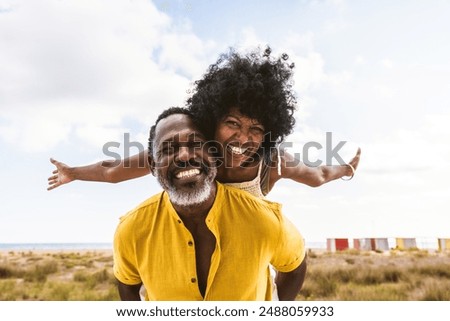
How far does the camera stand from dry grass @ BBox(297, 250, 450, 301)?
833 cm

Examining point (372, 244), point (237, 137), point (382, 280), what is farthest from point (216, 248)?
point (372, 244)

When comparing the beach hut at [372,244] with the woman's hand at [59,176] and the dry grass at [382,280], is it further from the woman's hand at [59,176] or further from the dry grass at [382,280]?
the woman's hand at [59,176]

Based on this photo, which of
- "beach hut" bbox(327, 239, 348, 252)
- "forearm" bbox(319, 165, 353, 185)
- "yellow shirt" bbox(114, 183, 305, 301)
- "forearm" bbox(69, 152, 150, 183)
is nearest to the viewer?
"yellow shirt" bbox(114, 183, 305, 301)

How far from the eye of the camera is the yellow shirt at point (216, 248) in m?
2.78

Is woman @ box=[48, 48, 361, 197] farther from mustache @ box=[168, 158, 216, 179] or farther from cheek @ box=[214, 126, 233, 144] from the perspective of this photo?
mustache @ box=[168, 158, 216, 179]

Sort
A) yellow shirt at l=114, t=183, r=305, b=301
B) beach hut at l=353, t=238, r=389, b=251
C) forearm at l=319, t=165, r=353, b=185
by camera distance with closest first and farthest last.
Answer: yellow shirt at l=114, t=183, r=305, b=301, forearm at l=319, t=165, r=353, b=185, beach hut at l=353, t=238, r=389, b=251

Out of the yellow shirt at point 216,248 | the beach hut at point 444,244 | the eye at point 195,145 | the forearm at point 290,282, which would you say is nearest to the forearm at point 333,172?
the forearm at point 290,282

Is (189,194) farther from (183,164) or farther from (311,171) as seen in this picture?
(311,171)

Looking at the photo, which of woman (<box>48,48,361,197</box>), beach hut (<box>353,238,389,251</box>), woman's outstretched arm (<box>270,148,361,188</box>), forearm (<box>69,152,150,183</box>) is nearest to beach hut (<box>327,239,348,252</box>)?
beach hut (<box>353,238,389,251</box>)

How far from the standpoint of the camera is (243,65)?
3229mm

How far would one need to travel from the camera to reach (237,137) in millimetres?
3035

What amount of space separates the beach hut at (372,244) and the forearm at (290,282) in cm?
918

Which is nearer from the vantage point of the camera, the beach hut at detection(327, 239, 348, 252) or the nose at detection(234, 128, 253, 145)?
the nose at detection(234, 128, 253, 145)
